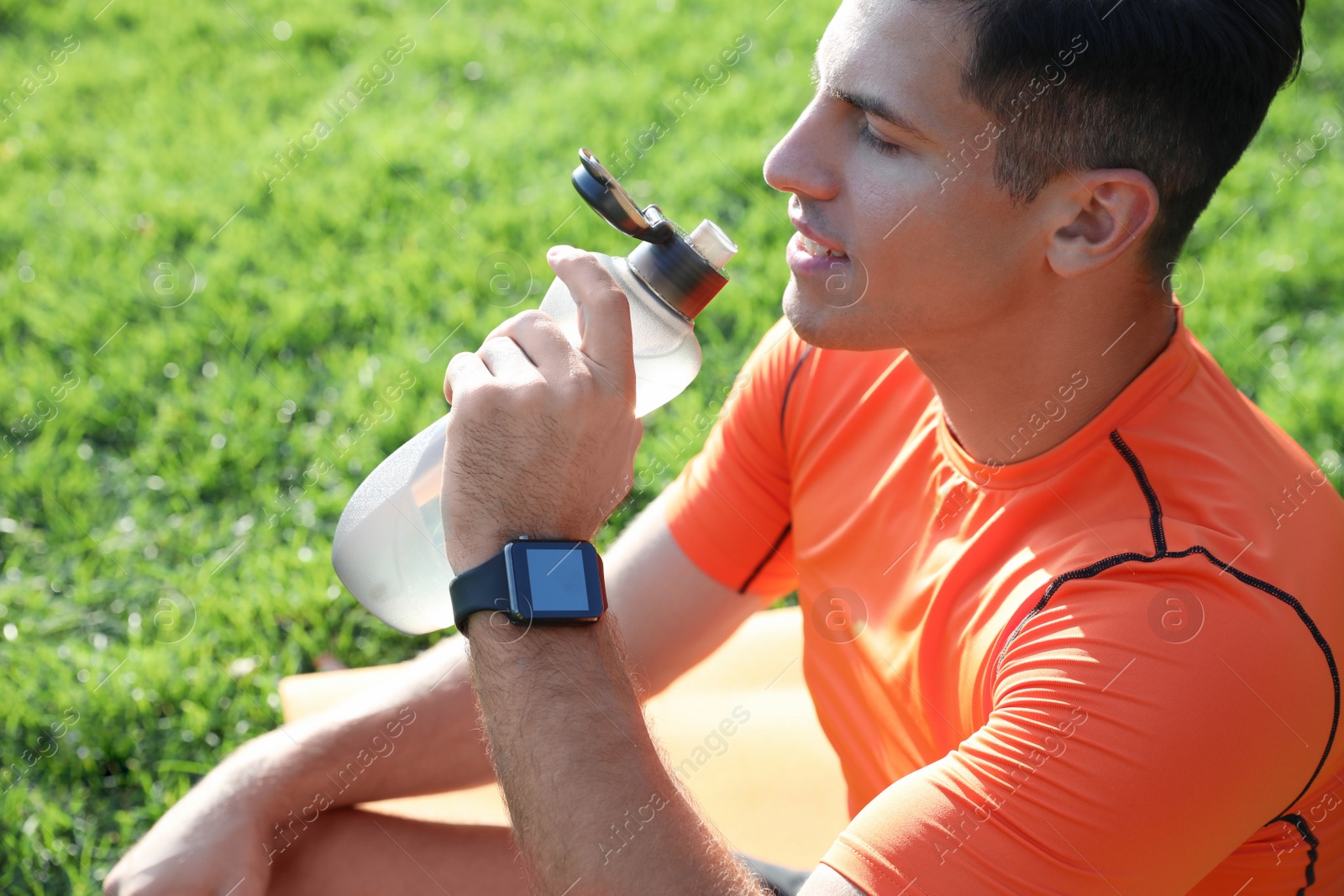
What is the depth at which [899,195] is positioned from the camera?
78.1 inches

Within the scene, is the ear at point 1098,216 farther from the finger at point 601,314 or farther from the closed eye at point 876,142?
the finger at point 601,314

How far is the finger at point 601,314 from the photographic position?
1.80 m

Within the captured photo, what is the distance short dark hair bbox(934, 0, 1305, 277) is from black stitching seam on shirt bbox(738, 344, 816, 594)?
0.60m

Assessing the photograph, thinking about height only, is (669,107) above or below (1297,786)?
above

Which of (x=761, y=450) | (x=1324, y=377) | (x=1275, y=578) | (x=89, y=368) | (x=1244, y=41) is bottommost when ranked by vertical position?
(x=1324, y=377)

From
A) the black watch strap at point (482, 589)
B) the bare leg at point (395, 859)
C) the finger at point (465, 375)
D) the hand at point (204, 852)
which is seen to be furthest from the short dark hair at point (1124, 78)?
the hand at point (204, 852)

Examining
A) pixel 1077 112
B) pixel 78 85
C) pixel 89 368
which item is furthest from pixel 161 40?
pixel 1077 112

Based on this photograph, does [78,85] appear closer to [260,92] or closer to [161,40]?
[161,40]

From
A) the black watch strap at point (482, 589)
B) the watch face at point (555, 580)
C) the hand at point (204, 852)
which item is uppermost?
A: the black watch strap at point (482, 589)

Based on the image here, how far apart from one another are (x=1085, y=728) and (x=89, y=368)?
13.6 feet

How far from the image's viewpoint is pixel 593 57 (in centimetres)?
620

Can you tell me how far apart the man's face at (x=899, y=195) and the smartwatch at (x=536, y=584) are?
2.12ft

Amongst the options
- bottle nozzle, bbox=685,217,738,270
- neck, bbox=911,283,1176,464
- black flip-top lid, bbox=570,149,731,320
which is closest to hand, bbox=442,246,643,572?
black flip-top lid, bbox=570,149,731,320

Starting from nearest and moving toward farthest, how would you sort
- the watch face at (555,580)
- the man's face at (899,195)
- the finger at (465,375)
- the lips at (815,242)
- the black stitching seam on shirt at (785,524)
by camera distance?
the watch face at (555,580) → the finger at (465,375) → the man's face at (899,195) → the lips at (815,242) → the black stitching seam on shirt at (785,524)
